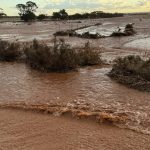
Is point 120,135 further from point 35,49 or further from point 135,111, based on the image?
point 35,49

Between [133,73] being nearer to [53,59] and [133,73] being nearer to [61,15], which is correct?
[53,59]

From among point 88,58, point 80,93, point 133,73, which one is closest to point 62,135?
point 80,93

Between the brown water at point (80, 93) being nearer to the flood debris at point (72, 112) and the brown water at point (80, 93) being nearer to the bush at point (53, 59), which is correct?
the flood debris at point (72, 112)

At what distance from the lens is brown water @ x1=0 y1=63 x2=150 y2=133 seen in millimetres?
9523

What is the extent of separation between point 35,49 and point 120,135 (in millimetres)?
9396

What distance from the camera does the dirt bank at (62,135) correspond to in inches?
288

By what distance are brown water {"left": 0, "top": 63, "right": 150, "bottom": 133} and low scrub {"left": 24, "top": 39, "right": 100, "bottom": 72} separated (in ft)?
1.72

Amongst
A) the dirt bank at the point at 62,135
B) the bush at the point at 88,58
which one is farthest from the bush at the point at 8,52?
the dirt bank at the point at 62,135

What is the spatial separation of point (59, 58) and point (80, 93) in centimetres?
372

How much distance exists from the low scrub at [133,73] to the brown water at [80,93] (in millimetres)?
314

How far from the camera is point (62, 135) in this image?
7938mm

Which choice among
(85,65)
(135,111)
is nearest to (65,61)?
(85,65)

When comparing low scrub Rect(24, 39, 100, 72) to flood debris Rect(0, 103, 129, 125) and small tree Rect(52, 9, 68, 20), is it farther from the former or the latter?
small tree Rect(52, 9, 68, 20)

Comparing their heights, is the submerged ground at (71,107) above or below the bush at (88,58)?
below
